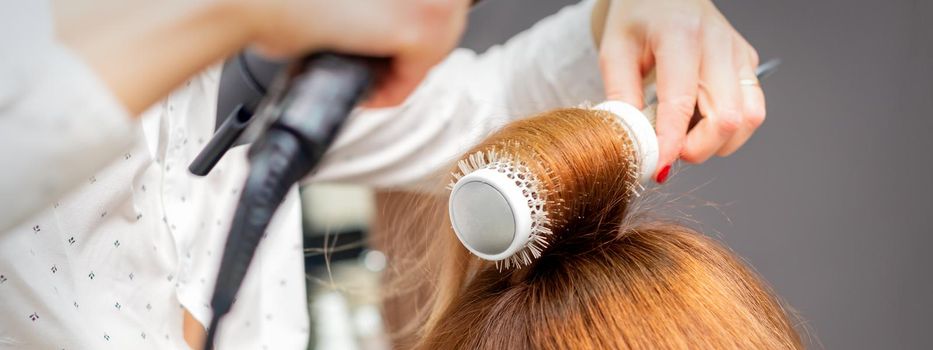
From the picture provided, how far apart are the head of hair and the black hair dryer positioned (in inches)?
5.5

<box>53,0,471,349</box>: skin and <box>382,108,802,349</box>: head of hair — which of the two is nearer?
<box>53,0,471,349</box>: skin

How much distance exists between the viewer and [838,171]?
3.74 feet

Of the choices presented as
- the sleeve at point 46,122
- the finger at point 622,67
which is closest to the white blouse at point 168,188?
the sleeve at point 46,122

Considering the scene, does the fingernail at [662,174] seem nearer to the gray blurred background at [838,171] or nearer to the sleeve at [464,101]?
the sleeve at [464,101]

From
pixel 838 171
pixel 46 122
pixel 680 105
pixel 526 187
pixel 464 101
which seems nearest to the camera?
pixel 46 122

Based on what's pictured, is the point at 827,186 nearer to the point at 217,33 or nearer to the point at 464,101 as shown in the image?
the point at 464,101

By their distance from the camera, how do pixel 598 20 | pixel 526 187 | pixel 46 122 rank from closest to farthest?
pixel 46 122
pixel 526 187
pixel 598 20

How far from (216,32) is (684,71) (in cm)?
39

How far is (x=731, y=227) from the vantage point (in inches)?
47.9

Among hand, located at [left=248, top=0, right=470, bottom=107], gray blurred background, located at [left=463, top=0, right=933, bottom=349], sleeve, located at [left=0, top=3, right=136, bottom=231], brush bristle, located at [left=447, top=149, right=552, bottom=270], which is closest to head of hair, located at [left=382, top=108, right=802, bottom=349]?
brush bristle, located at [left=447, top=149, right=552, bottom=270]

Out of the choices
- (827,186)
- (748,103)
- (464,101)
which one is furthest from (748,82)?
(827,186)

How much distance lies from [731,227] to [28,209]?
1.05m

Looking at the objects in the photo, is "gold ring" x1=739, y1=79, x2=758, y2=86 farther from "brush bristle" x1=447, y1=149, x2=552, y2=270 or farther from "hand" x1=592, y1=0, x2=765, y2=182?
"brush bristle" x1=447, y1=149, x2=552, y2=270

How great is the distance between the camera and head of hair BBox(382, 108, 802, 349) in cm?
56
